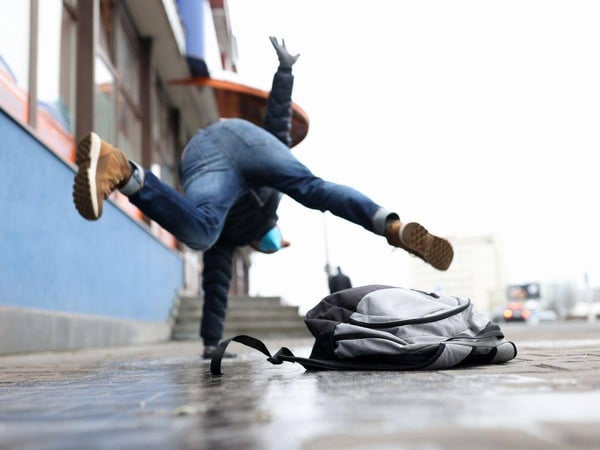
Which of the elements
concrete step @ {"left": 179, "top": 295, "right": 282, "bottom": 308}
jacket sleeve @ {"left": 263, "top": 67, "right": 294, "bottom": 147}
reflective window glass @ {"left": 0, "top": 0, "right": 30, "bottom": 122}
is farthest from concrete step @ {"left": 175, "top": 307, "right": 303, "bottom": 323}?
jacket sleeve @ {"left": 263, "top": 67, "right": 294, "bottom": 147}

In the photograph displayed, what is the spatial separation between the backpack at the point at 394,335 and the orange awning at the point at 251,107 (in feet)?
8.80

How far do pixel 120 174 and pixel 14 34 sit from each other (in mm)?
2879

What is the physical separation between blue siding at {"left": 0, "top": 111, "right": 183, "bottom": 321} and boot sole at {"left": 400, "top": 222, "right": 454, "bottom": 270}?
2891mm

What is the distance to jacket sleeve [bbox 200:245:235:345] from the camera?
12.9 feet

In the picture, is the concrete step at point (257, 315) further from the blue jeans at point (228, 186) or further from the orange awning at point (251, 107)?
the blue jeans at point (228, 186)

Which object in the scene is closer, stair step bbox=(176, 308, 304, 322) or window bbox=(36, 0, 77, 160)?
window bbox=(36, 0, 77, 160)

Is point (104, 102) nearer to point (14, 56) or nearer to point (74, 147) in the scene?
point (74, 147)

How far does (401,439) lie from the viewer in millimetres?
926

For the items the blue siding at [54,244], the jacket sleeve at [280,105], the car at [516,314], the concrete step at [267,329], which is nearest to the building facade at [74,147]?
the blue siding at [54,244]

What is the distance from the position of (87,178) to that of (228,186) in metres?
0.76

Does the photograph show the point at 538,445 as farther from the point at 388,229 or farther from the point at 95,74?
the point at 95,74

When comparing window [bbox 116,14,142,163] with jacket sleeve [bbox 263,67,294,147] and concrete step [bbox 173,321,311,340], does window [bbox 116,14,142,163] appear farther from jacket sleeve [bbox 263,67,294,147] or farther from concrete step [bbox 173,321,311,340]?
jacket sleeve [bbox 263,67,294,147]

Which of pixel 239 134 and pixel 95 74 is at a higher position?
pixel 95 74

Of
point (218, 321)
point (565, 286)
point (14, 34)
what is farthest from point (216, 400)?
point (565, 286)
